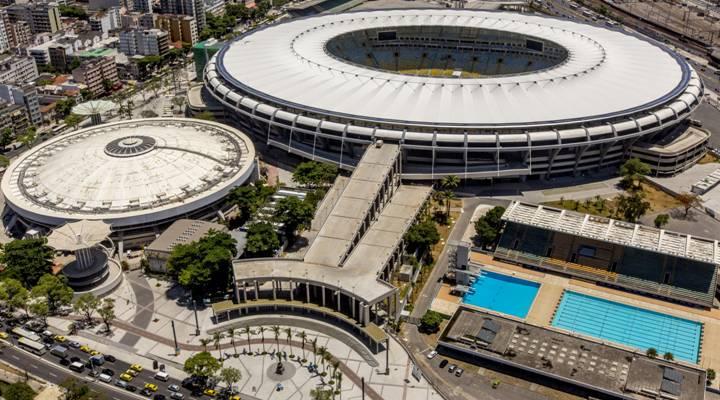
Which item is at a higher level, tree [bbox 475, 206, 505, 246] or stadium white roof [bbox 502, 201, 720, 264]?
stadium white roof [bbox 502, 201, 720, 264]

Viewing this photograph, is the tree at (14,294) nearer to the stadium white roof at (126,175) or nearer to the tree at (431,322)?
the stadium white roof at (126,175)

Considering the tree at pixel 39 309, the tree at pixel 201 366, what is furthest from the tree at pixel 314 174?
the tree at pixel 201 366

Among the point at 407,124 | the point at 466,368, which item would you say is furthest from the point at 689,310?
the point at 407,124

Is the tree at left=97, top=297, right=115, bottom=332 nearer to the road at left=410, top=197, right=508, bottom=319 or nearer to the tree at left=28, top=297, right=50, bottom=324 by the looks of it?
the tree at left=28, top=297, right=50, bottom=324

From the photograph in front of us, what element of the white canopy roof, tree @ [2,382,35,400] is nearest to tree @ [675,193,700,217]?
the white canopy roof

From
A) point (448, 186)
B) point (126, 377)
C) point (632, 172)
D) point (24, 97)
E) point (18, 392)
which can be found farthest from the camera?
point (24, 97)

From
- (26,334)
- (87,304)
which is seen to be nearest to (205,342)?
(87,304)

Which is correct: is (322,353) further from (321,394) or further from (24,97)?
(24,97)

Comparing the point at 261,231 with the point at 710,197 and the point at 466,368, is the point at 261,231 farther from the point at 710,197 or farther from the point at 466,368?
the point at 710,197
